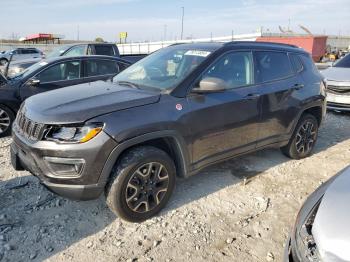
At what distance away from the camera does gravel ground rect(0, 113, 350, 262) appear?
308 cm

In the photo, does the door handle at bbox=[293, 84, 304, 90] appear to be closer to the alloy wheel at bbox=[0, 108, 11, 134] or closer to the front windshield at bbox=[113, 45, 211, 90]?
the front windshield at bbox=[113, 45, 211, 90]

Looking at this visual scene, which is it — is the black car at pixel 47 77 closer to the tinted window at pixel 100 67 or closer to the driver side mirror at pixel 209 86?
the tinted window at pixel 100 67

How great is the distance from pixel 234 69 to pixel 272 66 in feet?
2.55

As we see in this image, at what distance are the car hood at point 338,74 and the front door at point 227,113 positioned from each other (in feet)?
15.8

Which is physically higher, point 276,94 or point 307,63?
point 307,63

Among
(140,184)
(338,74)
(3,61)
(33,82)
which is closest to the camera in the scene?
(140,184)

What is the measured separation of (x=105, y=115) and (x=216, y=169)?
7.22 feet

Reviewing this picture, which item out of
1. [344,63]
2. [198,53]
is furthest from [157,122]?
[344,63]

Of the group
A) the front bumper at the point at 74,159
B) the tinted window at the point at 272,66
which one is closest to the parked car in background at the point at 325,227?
the front bumper at the point at 74,159

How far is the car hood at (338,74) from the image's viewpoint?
812cm

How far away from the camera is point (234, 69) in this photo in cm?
416

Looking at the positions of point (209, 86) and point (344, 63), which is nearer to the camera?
point (209, 86)

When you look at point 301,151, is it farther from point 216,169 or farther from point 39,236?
point 39,236

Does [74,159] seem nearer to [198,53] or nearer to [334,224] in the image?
[198,53]
